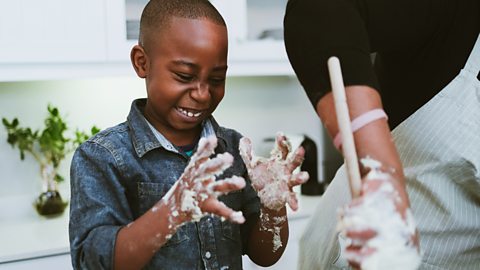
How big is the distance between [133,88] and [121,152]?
3.72 ft

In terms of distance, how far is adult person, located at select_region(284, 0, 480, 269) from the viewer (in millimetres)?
597

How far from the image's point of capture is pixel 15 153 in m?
1.88

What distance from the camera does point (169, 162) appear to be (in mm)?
933

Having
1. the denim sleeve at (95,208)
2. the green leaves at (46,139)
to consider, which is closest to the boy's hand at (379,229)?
the denim sleeve at (95,208)

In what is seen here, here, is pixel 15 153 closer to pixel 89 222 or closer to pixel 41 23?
pixel 41 23

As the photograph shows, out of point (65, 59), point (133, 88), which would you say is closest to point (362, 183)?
point (65, 59)

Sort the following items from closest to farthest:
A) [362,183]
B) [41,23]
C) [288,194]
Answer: [362,183]
[288,194]
[41,23]

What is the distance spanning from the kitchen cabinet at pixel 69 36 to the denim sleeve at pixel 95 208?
2.68 ft

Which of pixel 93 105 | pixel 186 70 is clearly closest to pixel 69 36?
pixel 93 105

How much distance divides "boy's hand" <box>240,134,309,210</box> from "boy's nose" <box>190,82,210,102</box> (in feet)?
0.31

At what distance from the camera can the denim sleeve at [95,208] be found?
2.60 ft

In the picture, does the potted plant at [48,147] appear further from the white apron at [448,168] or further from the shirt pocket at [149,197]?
the white apron at [448,168]

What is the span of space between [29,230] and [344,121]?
1435mm

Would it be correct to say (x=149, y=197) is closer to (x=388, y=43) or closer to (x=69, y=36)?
(x=388, y=43)
